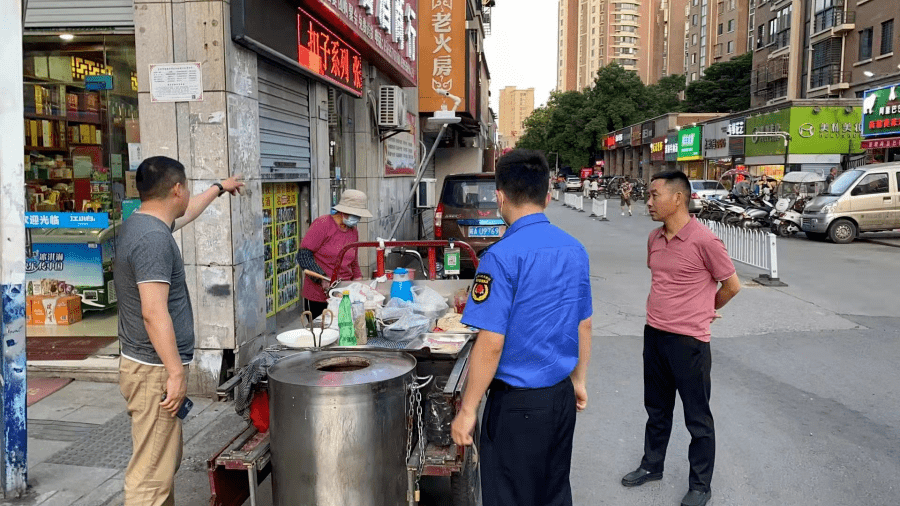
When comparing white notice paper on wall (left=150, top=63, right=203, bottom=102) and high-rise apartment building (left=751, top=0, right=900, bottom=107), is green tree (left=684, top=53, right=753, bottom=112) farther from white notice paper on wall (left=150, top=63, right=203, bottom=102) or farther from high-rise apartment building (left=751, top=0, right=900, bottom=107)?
white notice paper on wall (left=150, top=63, right=203, bottom=102)

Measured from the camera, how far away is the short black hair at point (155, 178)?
3387 millimetres

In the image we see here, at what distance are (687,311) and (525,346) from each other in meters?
1.63

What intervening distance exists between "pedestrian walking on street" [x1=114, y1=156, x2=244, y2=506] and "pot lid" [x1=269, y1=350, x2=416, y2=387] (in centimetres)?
51

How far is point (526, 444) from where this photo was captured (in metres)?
2.89

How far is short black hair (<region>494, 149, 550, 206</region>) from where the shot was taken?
288 centimetres

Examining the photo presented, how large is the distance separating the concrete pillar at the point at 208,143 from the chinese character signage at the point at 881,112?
2549cm

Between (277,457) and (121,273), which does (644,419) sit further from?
(121,273)

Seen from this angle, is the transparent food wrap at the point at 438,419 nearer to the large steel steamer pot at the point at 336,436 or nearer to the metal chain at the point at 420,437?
the metal chain at the point at 420,437

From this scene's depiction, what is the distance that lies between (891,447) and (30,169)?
27.3 ft

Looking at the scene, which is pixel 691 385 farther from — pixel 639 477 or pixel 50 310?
pixel 50 310

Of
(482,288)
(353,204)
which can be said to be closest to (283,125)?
(353,204)

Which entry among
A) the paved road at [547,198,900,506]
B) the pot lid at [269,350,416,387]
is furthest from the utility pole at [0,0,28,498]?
the paved road at [547,198,900,506]

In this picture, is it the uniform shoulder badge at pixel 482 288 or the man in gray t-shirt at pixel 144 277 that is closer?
Answer: the uniform shoulder badge at pixel 482 288

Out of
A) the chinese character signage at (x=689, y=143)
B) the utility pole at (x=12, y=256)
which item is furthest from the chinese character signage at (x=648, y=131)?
the utility pole at (x=12, y=256)
